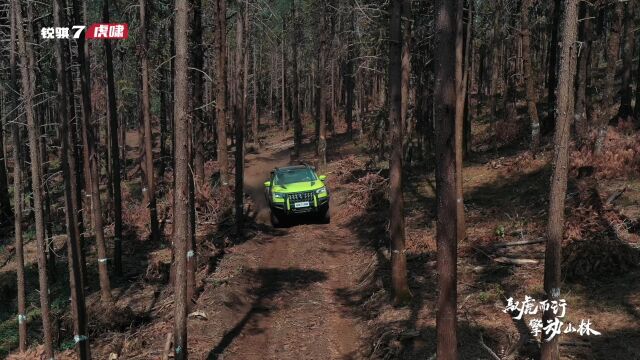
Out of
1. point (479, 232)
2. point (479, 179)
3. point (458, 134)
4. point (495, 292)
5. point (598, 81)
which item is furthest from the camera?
point (598, 81)

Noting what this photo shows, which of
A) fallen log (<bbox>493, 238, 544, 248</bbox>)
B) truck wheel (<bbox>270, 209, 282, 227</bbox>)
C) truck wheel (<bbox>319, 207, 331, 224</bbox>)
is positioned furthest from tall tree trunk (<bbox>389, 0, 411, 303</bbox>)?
truck wheel (<bbox>270, 209, 282, 227</bbox>)

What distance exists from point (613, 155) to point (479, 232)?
5052mm

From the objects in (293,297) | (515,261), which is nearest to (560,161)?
(515,261)

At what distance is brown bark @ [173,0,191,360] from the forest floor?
4.63 feet

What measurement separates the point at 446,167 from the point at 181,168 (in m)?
4.75

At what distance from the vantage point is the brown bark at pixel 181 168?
8.30m

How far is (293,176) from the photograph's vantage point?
57.4 feet

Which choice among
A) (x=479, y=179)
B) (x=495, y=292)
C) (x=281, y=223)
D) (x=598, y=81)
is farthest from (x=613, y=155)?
(x=598, y=81)

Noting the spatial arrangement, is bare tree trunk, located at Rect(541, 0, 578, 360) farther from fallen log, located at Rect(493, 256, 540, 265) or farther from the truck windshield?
the truck windshield

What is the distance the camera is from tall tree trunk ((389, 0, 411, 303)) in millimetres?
9969

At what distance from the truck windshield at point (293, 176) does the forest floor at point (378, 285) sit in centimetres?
192

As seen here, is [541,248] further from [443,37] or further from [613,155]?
[443,37]

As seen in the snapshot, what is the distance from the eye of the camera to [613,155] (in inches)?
573

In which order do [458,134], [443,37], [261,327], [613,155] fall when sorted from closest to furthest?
[443,37] < [261,327] < [458,134] < [613,155]
